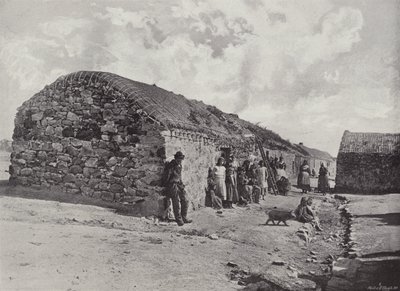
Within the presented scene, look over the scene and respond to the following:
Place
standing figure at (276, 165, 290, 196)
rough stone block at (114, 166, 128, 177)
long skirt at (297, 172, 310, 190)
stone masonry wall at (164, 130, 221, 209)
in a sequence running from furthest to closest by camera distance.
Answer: long skirt at (297, 172, 310, 190), standing figure at (276, 165, 290, 196), stone masonry wall at (164, 130, 221, 209), rough stone block at (114, 166, 128, 177)

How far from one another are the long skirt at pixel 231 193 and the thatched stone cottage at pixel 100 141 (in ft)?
5.61

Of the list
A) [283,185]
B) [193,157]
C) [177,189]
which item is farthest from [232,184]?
[283,185]

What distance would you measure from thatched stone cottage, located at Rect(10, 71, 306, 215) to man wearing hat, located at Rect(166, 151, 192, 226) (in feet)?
0.91

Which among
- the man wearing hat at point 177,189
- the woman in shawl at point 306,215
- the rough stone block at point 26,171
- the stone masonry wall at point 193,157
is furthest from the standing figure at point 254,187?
the rough stone block at point 26,171

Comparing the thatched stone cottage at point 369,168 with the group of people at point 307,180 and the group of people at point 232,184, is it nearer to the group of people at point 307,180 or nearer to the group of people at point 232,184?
the group of people at point 307,180

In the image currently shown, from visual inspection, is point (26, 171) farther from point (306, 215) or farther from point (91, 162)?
point (306, 215)

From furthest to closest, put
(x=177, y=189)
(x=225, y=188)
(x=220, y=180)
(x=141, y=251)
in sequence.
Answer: (x=225, y=188) < (x=220, y=180) < (x=177, y=189) < (x=141, y=251)

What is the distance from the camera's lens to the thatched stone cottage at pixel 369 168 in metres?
21.0

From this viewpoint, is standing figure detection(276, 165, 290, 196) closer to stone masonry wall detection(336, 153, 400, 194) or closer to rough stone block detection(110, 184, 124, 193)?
stone masonry wall detection(336, 153, 400, 194)

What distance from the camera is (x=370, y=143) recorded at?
2266cm

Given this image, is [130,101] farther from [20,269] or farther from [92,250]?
[20,269]

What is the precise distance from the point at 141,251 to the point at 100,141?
3.92m

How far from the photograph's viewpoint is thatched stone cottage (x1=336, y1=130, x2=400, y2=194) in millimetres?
20969

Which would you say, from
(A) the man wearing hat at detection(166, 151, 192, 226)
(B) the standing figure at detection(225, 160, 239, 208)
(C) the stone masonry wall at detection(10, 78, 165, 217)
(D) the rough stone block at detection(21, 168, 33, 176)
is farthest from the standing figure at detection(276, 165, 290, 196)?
(D) the rough stone block at detection(21, 168, 33, 176)
